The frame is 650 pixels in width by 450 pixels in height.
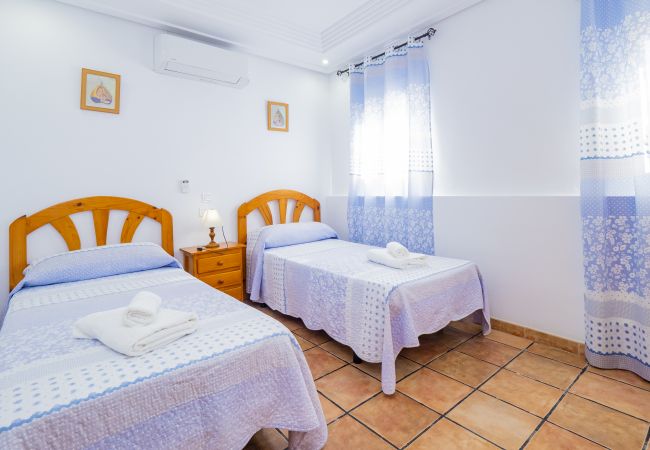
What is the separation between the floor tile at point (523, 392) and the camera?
5.72 ft

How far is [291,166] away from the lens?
3949 mm

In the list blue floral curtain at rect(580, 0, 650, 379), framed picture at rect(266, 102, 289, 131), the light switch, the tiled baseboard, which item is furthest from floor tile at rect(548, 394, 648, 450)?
framed picture at rect(266, 102, 289, 131)

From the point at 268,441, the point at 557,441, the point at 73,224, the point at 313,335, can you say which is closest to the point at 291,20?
the point at 73,224

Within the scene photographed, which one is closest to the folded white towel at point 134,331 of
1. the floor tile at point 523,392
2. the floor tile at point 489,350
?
the floor tile at point 523,392

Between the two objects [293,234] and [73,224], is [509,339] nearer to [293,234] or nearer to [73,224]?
[293,234]

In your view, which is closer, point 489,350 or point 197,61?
point 489,350

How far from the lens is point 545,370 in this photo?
2.07 meters

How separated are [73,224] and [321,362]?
7.13 ft

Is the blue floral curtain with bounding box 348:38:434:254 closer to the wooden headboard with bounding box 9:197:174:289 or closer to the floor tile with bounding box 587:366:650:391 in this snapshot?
the floor tile with bounding box 587:366:650:391

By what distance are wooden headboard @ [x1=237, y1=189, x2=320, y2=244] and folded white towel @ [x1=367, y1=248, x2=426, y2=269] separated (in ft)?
5.00

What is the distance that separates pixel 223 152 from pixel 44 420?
2.82 meters

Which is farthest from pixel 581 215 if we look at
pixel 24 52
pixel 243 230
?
pixel 24 52

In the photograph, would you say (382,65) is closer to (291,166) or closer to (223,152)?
(291,166)

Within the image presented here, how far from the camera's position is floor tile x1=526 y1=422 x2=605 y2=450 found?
1454mm
